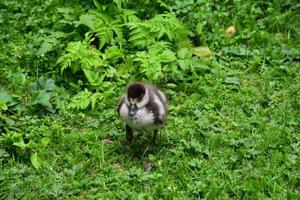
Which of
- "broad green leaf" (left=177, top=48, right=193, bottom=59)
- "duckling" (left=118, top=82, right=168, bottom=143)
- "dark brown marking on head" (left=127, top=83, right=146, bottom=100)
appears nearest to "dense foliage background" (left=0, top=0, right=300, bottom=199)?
"broad green leaf" (left=177, top=48, right=193, bottom=59)

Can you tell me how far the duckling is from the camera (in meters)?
5.76

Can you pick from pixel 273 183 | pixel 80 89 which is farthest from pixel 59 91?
pixel 273 183

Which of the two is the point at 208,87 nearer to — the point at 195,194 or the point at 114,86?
the point at 114,86

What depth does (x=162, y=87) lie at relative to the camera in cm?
728

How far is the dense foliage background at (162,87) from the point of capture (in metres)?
5.83

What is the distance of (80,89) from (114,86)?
1.32ft

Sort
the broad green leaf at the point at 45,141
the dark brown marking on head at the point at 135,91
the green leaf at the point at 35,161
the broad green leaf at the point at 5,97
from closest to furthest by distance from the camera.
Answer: the dark brown marking on head at the point at 135,91
the green leaf at the point at 35,161
the broad green leaf at the point at 45,141
the broad green leaf at the point at 5,97

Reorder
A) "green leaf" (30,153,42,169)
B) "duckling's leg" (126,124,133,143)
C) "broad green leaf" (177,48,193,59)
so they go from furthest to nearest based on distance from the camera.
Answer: "broad green leaf" (177,48,193,59) < "duckling's leg" (126,124,133,143) < "green leaf" (30,153,42,169)

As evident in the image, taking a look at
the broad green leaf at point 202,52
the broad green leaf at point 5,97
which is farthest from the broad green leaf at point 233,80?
the broad green leaf at point 5,97

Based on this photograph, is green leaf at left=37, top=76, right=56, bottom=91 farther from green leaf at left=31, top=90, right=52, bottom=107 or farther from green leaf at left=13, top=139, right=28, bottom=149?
green leaf at left=13, top=139, right=28, bottom=149

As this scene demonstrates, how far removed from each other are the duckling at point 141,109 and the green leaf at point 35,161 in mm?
929

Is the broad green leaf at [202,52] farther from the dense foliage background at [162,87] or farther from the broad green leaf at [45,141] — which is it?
the broad green leaf at [45,141]

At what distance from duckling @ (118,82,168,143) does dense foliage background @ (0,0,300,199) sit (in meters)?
0.39

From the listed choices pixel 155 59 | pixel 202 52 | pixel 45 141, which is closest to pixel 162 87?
pixel 155 59
